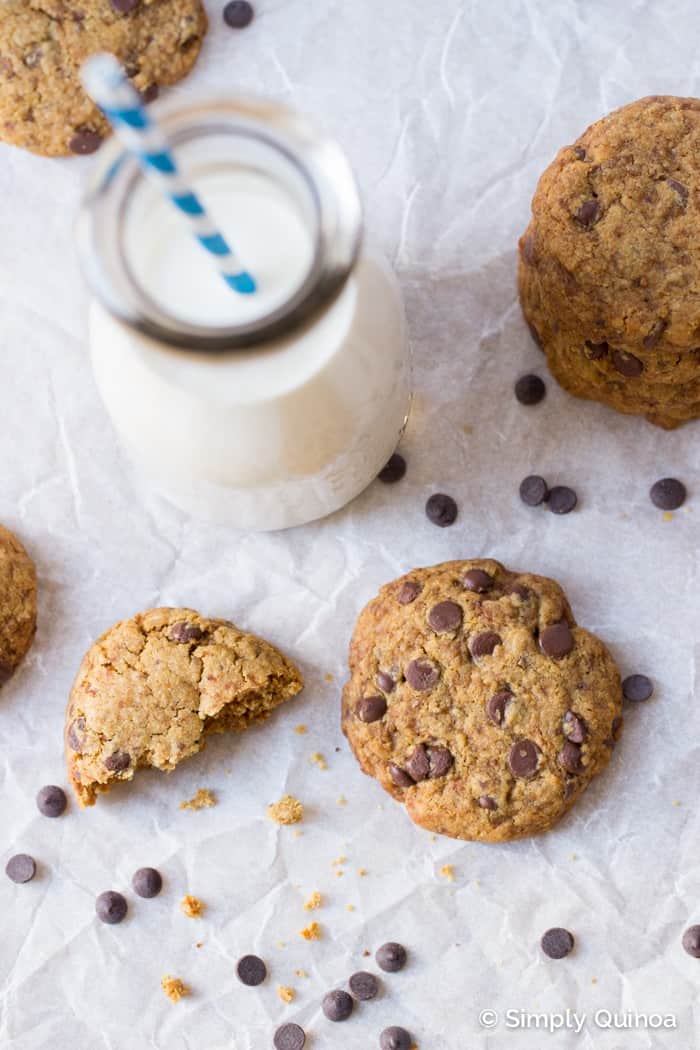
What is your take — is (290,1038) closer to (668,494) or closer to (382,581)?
(382,581)

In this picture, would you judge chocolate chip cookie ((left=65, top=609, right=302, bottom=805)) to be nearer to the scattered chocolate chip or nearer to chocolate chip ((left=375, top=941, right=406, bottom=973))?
Answer: chocolate chip ((left=375, top=941, right=406, bottom=973))

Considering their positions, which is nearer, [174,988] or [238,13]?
[174,988]

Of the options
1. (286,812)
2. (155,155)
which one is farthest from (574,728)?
(155,155)

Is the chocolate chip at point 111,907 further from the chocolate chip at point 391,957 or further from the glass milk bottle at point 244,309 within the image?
the glass milk bottle at point 244,309

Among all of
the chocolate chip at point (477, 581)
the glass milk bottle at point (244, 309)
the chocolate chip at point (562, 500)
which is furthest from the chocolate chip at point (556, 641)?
the glass milk bottle at point (244, 309)

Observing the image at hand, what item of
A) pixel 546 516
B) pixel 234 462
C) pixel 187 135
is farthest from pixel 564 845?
pixel 187 135

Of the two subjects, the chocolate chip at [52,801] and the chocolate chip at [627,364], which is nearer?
the chocolate chip at [627,364]
